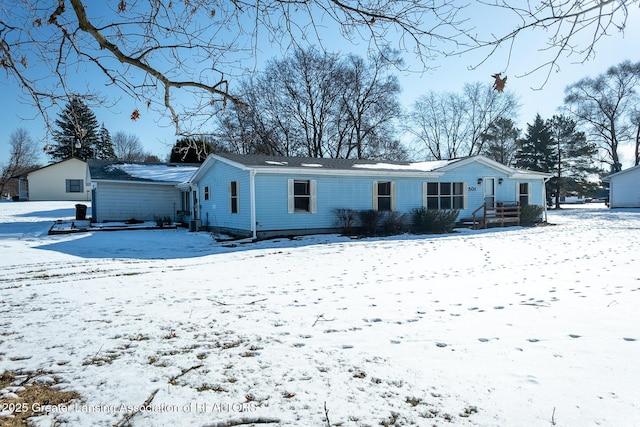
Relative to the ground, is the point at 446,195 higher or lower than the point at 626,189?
lower

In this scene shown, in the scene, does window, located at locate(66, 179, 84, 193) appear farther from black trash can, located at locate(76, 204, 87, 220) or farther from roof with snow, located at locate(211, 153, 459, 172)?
roof with snow, located at locate(211, 153, 459, 172)

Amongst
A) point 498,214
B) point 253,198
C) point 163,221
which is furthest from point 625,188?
point 163,221

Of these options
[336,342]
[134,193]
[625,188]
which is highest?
[625,188]

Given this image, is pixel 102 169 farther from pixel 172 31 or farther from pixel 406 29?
pixel 406 29

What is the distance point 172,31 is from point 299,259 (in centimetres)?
660

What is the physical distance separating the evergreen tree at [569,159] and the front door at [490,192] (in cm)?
2372

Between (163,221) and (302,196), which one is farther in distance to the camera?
(163,221)

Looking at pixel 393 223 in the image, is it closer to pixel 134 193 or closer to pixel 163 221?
pixel 163 221

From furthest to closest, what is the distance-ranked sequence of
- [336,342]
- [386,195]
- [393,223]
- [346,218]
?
[386,195], [393,223], [346,218], [336,342]

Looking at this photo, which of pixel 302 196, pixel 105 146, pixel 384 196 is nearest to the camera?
pixel 302 196

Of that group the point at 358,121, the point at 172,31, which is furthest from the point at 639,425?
the point at 358,121

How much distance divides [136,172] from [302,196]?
12.8 m

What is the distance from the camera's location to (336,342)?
387 cm

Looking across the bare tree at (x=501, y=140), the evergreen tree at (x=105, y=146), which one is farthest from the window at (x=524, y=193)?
the evergreen tree at (x=105, y=146)
